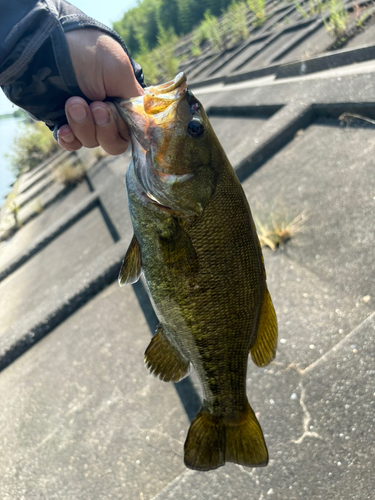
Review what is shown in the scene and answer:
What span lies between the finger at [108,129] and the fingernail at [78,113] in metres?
0.06

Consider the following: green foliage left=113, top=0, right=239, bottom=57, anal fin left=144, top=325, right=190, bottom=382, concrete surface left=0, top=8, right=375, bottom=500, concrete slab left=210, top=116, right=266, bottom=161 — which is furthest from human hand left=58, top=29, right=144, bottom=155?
green foliage left=113, top=0, right=239, bottom=57

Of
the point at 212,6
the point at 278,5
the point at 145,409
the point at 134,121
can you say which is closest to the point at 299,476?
the point at 145,409

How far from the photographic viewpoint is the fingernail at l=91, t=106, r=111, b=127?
204 cm

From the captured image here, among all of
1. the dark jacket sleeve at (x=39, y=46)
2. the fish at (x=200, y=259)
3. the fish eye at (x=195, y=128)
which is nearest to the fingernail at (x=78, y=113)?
the dark jacket sleeve at (x=39, y=46)

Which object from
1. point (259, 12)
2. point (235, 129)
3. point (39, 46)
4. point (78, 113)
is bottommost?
point (235, 129)

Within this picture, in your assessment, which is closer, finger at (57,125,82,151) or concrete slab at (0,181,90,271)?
finger at (57,125,82,151)

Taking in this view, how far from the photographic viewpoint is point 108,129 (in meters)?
2.11

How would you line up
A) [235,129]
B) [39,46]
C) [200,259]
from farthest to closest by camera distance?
[235,129] < [39,46] < [200,259]

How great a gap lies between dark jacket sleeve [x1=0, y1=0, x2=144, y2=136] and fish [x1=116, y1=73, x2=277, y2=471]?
445 millimetres

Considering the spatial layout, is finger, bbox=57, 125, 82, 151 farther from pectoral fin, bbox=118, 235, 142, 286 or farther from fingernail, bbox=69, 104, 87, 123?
pectoral fin, bbox=118, 235, 142, 286

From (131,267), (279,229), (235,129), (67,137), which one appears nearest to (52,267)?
(235,129)

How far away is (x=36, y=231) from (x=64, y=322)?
6.38m

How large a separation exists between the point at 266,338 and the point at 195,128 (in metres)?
1.06

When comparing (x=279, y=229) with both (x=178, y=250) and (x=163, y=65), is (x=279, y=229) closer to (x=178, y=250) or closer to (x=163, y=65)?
(x=178, y=250)
